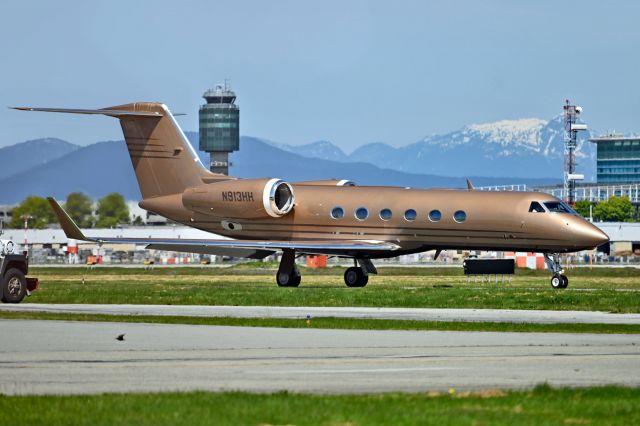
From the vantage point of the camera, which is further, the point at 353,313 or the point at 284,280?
the point at 284,280

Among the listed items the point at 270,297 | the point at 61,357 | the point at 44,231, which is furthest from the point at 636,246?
the point at 61,357

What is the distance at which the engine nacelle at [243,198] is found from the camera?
5194 centimetres

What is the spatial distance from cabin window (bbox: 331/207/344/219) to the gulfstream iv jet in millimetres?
38

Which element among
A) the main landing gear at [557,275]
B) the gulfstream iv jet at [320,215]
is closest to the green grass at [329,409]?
the main landing gear at [557,275]

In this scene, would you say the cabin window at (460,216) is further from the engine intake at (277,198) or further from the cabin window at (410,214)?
the engine intake at (277,198)

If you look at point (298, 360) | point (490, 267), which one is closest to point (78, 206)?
point (490, 267)

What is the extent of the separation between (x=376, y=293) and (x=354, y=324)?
14.6 m

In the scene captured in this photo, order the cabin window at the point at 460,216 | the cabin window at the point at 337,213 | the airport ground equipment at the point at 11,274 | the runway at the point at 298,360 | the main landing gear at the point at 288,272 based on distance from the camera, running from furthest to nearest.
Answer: the cabin window at the point at 337,213 < the main landing gear at the point at 288,272 < the cabin window at the point at 460,216 < the airport ground equipment at the point at 11,274 < the runway at the point at 298,360

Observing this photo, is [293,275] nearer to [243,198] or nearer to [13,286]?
[243,198]

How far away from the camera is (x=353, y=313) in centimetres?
3338

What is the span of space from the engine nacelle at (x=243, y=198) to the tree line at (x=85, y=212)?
4136 inches

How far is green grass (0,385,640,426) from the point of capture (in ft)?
47.7

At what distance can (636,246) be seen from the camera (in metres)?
148

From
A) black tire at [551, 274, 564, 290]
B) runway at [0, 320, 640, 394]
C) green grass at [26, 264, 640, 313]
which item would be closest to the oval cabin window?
green grass at [26, 264, 640, 313]
